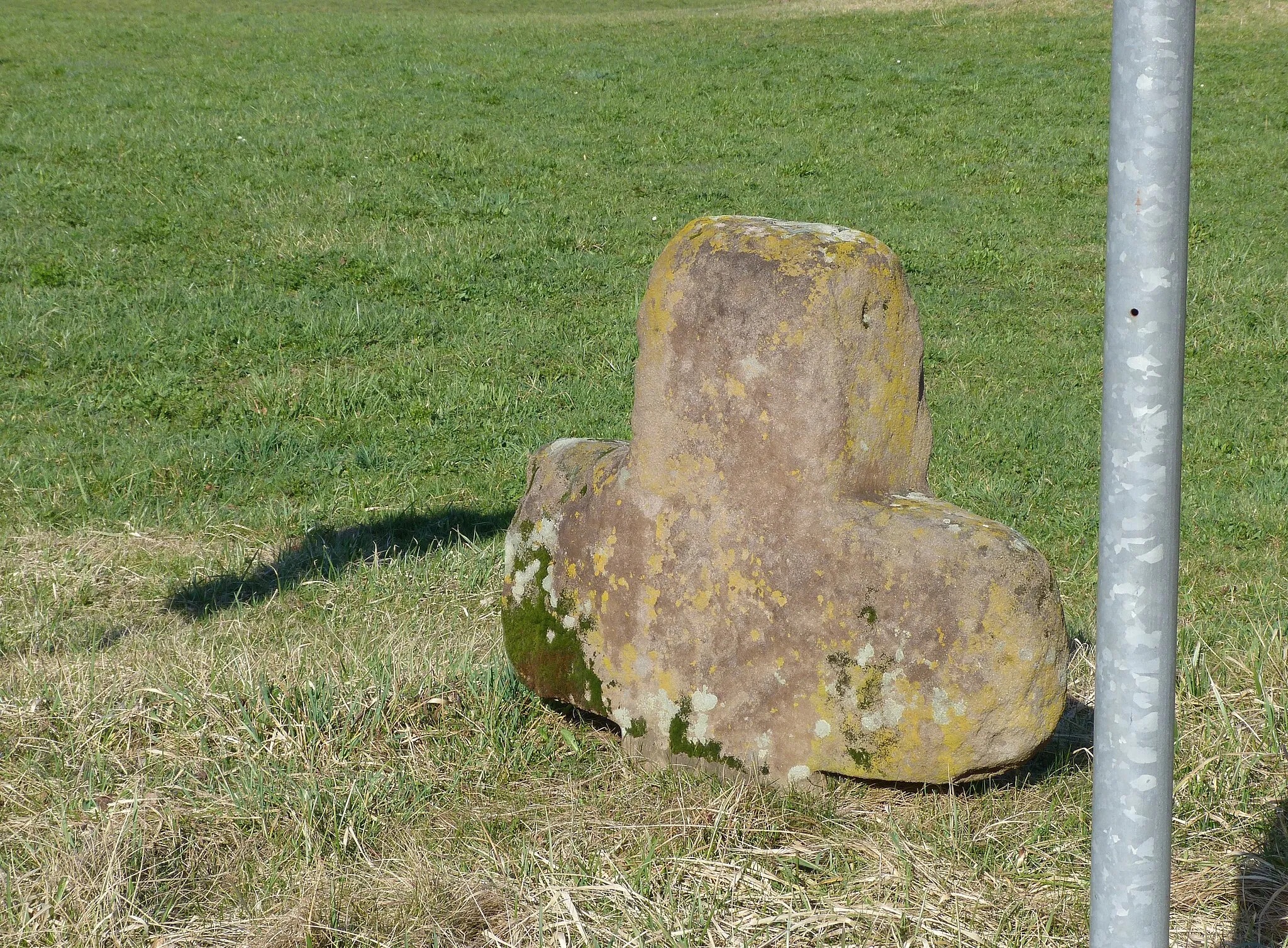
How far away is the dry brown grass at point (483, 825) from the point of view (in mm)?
3039

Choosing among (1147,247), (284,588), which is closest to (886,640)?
(1147,247)

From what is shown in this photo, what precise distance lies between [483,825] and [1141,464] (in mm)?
2171

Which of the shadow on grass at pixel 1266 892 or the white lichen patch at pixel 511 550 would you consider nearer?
the shadow on grass at pixel 1266 892

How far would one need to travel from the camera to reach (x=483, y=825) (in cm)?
345

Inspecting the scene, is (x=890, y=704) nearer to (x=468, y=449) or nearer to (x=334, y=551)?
(x=334, y=551)

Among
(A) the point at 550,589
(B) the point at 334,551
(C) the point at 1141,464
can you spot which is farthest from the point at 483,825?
(B) the point at 334,551

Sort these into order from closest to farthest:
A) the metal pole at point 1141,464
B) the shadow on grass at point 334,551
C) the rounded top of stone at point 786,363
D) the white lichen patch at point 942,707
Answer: the metal pole at point 1141,464 < the white lichen patch at point 942,707 < the rounded top of stone at point 786,363 < the shadow on grass at point 334,551

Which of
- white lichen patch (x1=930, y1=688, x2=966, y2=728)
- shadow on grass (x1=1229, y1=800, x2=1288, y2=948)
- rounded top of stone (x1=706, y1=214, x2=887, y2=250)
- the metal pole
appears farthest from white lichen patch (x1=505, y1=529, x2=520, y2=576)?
the metal pole

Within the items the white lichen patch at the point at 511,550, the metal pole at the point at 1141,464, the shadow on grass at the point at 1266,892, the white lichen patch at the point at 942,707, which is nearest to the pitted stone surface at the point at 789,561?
the white lichen patch at the point at 942,707

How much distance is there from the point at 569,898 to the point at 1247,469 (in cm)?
560

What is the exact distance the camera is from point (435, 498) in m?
6.70

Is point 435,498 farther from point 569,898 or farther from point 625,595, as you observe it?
point 569,898

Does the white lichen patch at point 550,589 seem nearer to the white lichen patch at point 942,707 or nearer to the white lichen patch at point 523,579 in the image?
the white lichen patch at point 523,579

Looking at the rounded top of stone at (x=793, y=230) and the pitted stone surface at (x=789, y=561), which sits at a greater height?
the rounded top of stone at (x=793, y=230)
